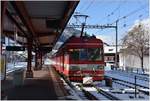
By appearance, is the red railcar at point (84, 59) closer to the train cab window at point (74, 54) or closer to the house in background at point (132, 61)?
the train cab window at point (74, 54)

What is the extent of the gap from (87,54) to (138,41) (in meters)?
40.0

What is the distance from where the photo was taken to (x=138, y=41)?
65188mm

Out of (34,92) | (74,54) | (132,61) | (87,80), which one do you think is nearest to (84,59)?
(74,54)

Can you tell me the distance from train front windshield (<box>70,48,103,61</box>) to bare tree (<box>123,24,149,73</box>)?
38.1 m

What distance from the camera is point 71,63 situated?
25.8 metres

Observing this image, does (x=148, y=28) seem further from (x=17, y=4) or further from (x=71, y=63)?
(x=17, y=4)

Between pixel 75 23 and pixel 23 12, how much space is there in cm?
3501

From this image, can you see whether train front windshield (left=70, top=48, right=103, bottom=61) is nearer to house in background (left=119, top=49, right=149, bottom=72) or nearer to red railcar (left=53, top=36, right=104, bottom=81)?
red railcar (left=53, top=36, right=104, bottom=81)

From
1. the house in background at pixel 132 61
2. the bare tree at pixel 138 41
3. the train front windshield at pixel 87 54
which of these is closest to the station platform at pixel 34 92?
the train front windshield at pixel 87 54

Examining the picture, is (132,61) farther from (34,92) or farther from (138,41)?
(34,92)

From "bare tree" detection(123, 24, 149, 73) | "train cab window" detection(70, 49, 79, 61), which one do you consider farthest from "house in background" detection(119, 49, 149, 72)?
"train cab window" detection(70, 49, 79, 61)

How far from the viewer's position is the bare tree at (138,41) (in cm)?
6462

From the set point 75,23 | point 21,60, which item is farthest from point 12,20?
point 21,60

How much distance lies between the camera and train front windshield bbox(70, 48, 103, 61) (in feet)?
85.5
